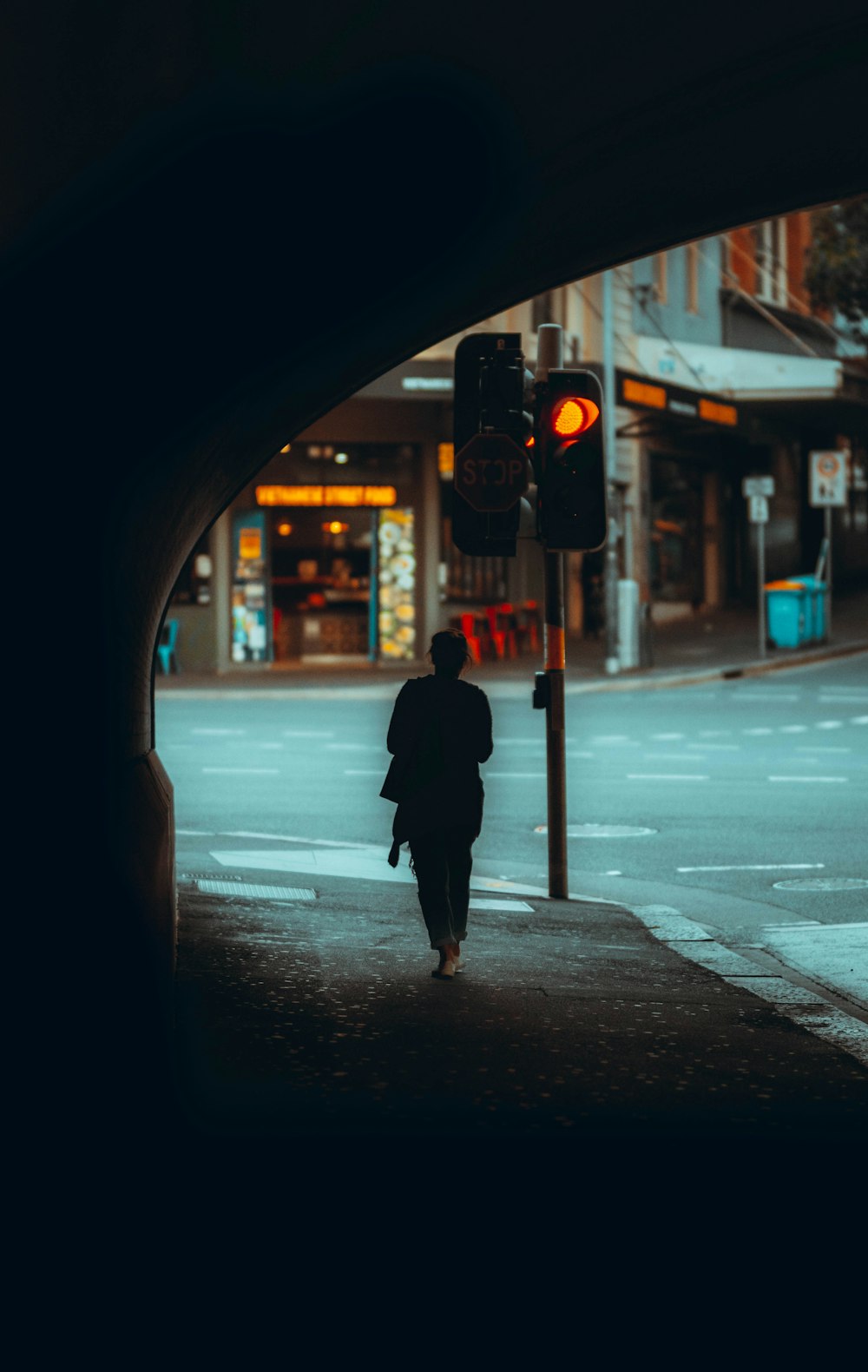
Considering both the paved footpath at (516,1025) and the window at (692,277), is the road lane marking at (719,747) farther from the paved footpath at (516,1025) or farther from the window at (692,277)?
the window at (692,277)

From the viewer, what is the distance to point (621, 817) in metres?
13.9

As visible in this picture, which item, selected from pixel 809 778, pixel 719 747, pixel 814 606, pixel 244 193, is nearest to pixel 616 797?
pixel 809 778

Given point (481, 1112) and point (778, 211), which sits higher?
point (778, 211)

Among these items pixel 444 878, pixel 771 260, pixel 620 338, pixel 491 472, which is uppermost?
pixel 771 260

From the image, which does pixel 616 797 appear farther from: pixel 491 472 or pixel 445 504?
pixel 445 504

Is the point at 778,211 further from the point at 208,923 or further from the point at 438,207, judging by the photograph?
the point at 208,923

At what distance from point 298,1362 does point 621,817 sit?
402 inches

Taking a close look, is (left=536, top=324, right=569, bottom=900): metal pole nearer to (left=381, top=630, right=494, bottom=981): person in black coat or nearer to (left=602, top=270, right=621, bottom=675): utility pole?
(left=381, top=630, right=494, bottom=981): person in black coat

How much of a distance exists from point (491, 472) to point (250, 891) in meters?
2.65

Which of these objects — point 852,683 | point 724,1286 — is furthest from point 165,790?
point 852,683

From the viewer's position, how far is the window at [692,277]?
39.8 meters

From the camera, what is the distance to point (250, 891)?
10.4 metres

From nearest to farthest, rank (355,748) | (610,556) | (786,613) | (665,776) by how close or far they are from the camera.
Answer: (665,776) < (355,748) < (610,556) < (786,613)

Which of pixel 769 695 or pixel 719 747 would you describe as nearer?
pixel 719 747
